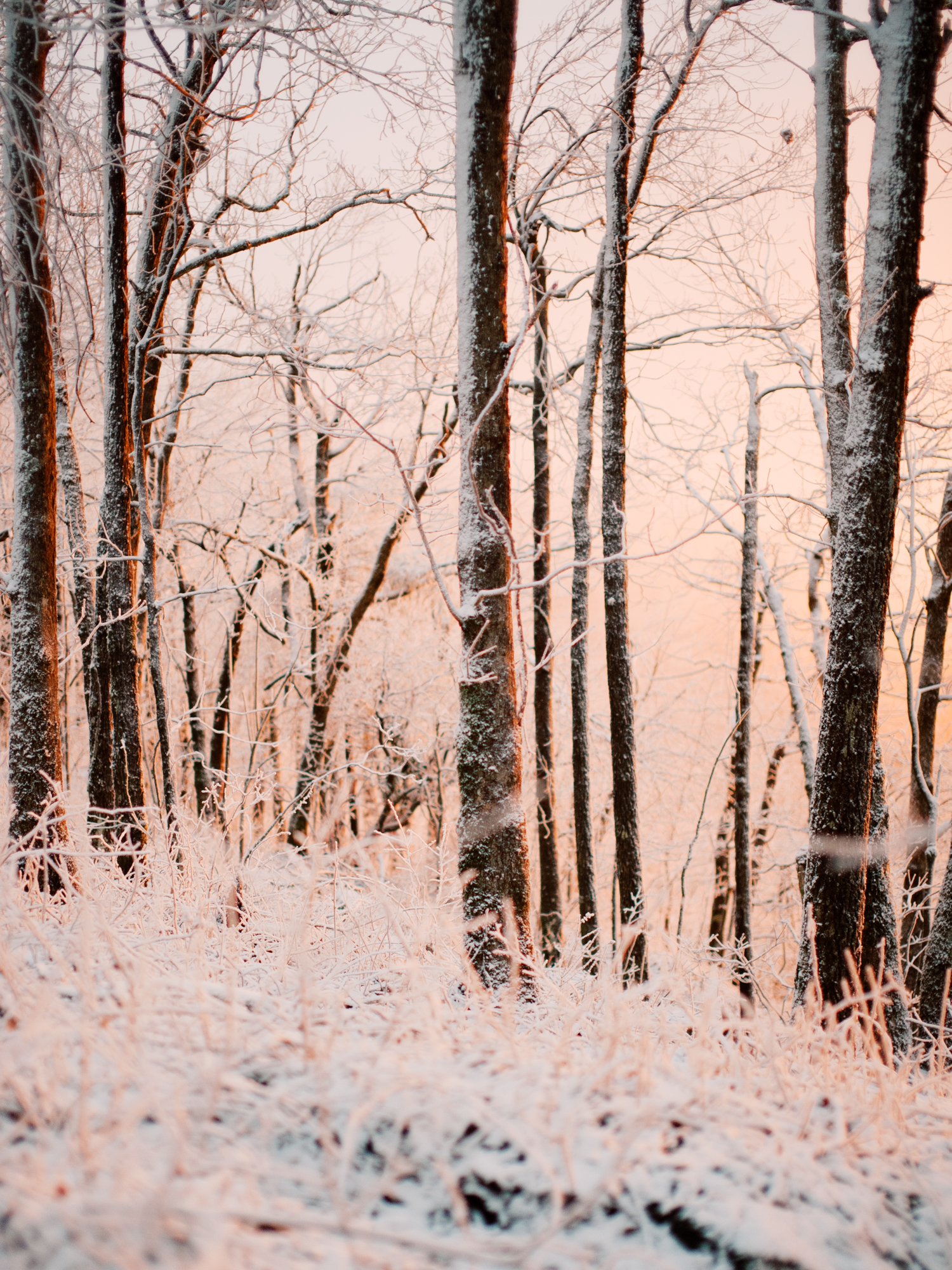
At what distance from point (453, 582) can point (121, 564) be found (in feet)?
40.4

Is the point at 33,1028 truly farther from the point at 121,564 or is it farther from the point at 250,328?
the point at 250,328

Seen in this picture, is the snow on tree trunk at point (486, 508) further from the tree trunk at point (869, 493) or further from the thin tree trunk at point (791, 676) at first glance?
the thin tree trunk at point (791, 676)

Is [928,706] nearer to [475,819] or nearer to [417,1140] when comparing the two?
[475,819]

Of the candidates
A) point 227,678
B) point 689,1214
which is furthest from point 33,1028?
point 227,678

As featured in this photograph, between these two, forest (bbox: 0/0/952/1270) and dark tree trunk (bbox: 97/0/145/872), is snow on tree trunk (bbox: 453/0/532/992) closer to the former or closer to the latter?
forest (bbox: 0/0/952/1270)

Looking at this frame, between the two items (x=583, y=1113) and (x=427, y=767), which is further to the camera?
(x=427, y=767)

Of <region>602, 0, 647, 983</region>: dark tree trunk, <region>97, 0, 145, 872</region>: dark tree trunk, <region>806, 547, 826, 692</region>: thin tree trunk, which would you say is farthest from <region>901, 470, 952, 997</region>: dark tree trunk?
<region>97, 0, 145, 872</region>: dark tree trunk

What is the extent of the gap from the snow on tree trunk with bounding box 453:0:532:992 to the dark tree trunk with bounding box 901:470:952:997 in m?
6.88

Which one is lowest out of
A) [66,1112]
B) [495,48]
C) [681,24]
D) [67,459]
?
[66,1112]

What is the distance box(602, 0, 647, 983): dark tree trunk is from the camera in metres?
5.99

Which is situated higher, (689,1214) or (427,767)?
(689,1214)

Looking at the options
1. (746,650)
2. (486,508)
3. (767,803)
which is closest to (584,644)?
(746,650)

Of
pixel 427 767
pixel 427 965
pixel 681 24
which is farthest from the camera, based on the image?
pixel 427 767

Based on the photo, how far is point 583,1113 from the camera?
1.57 m
